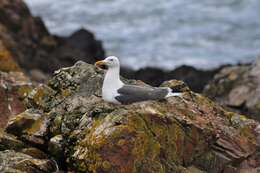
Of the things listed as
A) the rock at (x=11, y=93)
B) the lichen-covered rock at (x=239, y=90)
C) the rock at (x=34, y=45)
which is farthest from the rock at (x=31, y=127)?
the rock at (x=34, y=45)

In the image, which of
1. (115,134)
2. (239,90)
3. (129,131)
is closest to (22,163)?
(115,134)

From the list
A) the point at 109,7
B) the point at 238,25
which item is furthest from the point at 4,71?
the point at 109,7

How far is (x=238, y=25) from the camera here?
131 ft

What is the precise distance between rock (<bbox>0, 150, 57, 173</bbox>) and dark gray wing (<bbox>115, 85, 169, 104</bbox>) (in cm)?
172

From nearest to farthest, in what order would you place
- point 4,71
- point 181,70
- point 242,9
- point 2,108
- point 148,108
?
point 148,108
point 2,108
point 4,71
point 181,70
point 242,9

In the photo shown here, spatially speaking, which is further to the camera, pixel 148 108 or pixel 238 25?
pixel 238 25

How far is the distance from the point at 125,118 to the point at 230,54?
24888mm

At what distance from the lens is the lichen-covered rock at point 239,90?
1976cm

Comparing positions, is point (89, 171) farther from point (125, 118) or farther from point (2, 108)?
point (2, 108)

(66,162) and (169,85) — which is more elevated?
(169,85)

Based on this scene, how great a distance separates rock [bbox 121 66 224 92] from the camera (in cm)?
2844

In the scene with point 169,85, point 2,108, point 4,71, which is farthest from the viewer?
point 4,71

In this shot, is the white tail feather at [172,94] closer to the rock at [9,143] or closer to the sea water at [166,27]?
the rock at [9,143]

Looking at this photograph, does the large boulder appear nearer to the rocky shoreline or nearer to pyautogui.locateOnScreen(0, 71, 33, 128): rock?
the rocky shoreline
